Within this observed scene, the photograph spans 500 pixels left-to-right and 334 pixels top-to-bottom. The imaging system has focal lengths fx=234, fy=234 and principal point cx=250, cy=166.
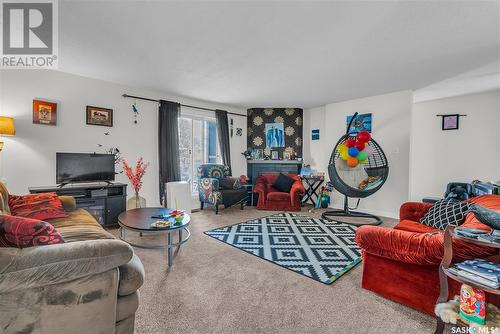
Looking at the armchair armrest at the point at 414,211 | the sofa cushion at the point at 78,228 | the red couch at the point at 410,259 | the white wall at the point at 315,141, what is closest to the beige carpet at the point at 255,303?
the red couch at the point at 410,259

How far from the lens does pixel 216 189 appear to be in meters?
4.70

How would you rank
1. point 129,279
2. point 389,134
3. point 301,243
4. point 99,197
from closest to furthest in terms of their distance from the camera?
1. point 129,279
2. point 301,243
3. point 99,197
4. point 389,134

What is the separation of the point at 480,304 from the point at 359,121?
4229 mm

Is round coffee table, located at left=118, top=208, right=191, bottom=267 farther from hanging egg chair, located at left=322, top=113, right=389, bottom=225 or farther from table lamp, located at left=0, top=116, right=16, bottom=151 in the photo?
hanging egg chair, located at left=322, top=113, right=389, bottom=225

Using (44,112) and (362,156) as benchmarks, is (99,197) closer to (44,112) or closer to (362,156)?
(44,112)

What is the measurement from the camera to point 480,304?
4.13 ft

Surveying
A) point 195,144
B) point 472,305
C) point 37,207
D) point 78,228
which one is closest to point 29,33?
point 37,207

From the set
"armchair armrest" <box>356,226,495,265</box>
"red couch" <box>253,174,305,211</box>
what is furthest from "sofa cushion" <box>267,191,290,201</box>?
"armchair armrest" <box>356,226,495,265</box>

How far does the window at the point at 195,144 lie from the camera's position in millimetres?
5176

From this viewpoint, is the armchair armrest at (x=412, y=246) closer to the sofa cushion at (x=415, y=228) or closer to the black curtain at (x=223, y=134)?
the sofa cushion at (x=415, y=228)

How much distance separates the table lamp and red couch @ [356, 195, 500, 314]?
13.6 feet

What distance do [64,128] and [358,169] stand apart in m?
5.00

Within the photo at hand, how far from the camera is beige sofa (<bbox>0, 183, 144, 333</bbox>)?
3.33 ft

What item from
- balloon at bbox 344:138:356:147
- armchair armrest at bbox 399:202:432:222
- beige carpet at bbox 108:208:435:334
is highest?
balloon at bbox 344:138:356:147
